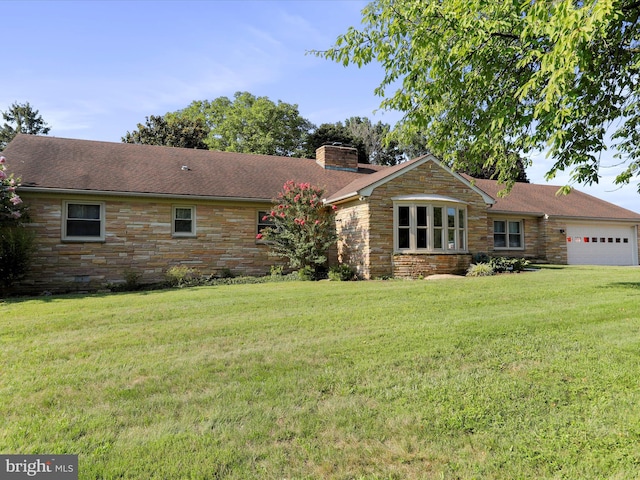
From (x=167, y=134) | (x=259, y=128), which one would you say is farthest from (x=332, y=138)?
(x=167, y=134)

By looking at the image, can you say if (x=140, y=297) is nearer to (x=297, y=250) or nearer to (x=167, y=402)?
(x=297, y=250)

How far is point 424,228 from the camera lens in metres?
14.6

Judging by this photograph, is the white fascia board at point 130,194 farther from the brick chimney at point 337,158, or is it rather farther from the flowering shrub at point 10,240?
Result: the brick chimney at point 337,158

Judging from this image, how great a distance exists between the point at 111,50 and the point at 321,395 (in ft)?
31.4

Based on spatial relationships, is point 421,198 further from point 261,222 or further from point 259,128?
point 259,128

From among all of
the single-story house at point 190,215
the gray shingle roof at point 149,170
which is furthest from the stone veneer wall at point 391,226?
the gray shingle roof at point 149,170

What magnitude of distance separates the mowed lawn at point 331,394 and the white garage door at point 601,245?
16623 mm

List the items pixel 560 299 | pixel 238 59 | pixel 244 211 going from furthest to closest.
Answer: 1. pixel 244 211
2. pixel 238 59
3. pixel 560 299

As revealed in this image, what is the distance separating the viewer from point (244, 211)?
15922 millimetres

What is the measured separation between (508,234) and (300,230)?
1226 cm

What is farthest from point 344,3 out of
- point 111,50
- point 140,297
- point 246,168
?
point 246,168

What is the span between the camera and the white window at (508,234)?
2058 cm

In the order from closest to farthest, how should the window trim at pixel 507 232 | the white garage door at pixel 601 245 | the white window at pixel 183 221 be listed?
the white window at pixel 183 221, the window trim at pixel 507 232, the white garage door at pixel 601 245

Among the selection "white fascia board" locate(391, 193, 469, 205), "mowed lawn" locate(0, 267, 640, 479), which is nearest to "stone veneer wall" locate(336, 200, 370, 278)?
"white fascia board" locate(391, 193, 469, 205)
